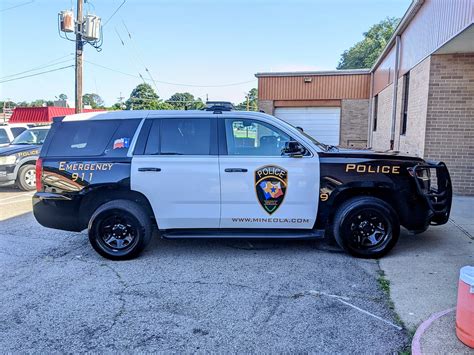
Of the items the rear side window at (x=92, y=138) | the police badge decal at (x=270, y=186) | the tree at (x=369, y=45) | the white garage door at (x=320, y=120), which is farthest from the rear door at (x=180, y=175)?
the tree at (x=369, y=45)

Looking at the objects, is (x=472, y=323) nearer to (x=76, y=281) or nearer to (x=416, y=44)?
(x=76, y=281)

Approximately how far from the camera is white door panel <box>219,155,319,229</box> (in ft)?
16.1

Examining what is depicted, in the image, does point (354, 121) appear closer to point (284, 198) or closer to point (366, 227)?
point (366, 227)

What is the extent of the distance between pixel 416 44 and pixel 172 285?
893 centimetres

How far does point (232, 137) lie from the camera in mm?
5090

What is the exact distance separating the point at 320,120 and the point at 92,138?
622 inches

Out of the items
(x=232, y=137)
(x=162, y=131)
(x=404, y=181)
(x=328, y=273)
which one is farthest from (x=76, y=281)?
(x=404, y=181)

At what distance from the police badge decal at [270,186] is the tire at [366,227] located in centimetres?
81

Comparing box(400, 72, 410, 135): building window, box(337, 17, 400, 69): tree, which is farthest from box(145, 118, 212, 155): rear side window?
box(337, 17, 400, 69): tree

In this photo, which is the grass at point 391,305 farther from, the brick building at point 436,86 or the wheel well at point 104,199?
the brick building at point 436,86

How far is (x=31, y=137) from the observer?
12000 millimetres

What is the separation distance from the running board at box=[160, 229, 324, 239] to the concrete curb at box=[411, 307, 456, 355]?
1.76m

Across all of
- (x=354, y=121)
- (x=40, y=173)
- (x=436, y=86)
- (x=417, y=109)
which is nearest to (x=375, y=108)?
(x=354, y=121)

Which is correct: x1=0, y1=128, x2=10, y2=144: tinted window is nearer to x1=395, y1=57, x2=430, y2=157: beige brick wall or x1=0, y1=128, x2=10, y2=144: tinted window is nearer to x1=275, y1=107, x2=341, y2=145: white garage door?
x1=275, y1=107, x2=341, y2=145: white garage door
